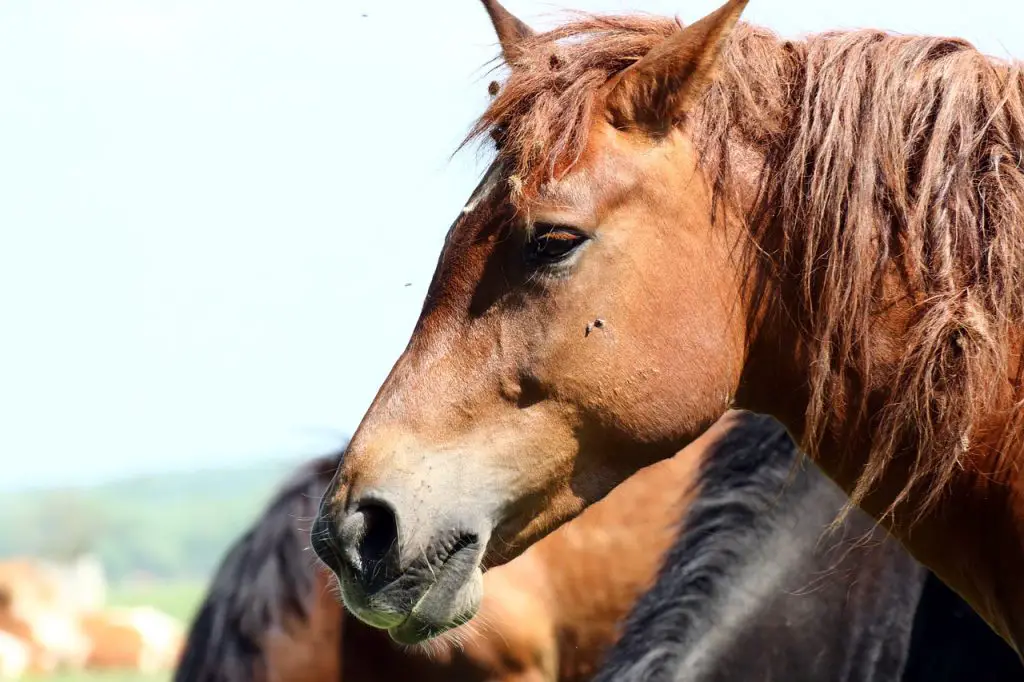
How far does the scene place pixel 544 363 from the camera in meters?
2.58

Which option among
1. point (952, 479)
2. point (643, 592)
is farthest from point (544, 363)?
point (643, 592)

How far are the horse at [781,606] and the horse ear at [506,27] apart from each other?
1507mm

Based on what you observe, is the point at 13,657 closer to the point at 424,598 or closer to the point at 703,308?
the point at 424,598

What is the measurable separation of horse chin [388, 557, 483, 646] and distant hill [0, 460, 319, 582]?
98.8 feet

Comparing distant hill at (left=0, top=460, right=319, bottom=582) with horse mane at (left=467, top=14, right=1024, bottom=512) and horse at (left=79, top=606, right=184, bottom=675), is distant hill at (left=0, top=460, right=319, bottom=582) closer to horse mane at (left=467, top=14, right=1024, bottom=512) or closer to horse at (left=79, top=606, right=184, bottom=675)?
horse at (left=79, top=606, right=184, bottom=675)

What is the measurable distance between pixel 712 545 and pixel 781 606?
29 cm

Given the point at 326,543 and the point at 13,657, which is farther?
the point at 13,657

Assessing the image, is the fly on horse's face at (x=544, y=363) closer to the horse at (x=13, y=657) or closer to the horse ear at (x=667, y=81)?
the horse ear at (x=667, y=81)

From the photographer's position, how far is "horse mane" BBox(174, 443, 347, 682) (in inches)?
201

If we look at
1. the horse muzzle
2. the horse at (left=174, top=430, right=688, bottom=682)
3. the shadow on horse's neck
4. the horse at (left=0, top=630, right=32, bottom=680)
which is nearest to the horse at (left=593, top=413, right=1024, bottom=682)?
the shadow on horse's neck

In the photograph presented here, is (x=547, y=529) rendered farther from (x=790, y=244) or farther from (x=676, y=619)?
(x=676, y=619)

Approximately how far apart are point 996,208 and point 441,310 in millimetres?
1190

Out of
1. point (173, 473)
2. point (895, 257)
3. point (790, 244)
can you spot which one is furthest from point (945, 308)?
point (173, 473)

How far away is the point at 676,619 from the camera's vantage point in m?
3.88
